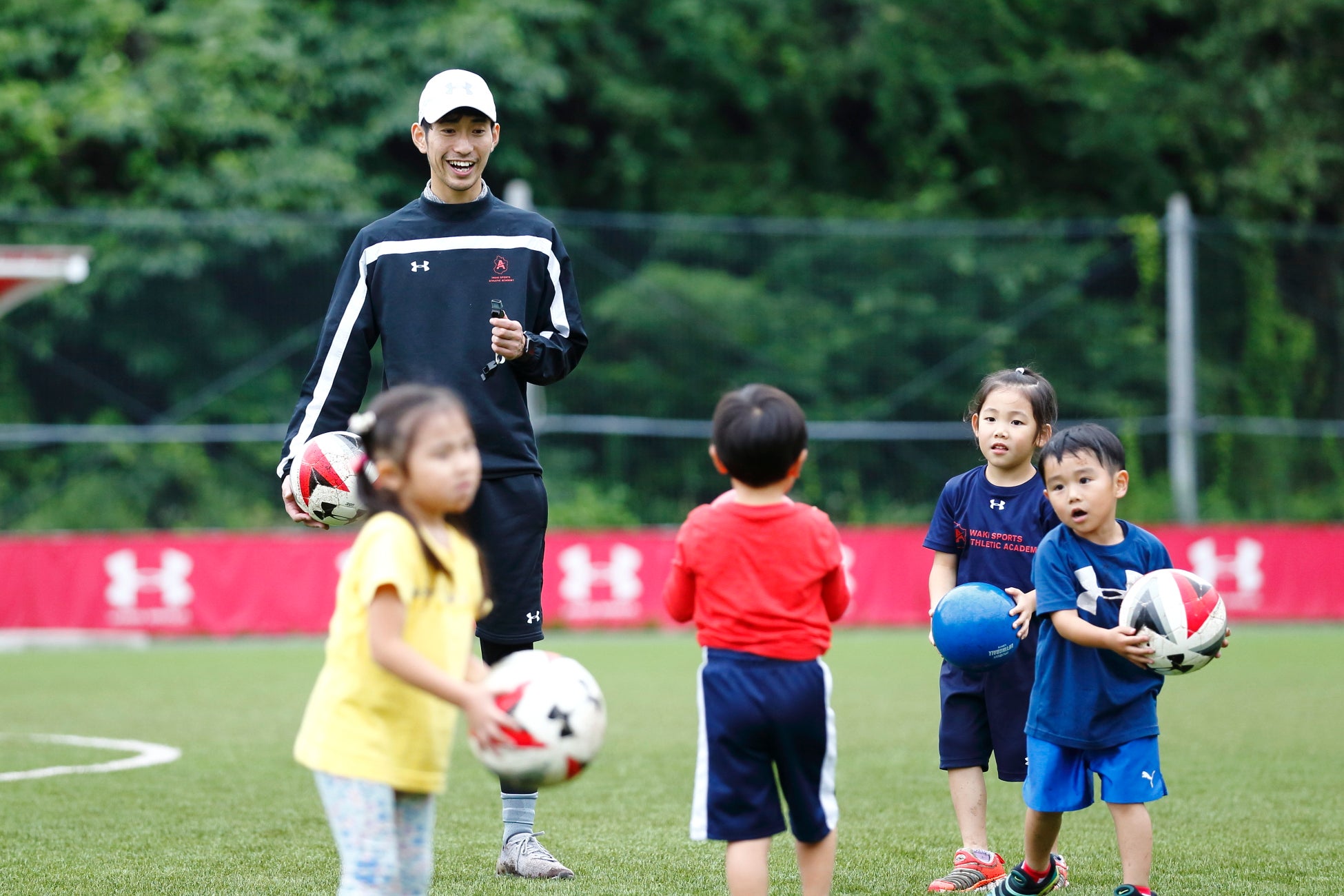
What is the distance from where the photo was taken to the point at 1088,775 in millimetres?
4906

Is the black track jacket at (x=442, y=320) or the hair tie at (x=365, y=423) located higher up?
the black track jacket at (x=442, y=320)

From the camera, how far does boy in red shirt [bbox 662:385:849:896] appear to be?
13.6 ft

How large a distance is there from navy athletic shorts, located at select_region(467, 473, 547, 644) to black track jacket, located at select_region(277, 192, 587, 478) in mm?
78

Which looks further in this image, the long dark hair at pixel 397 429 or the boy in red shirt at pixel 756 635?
the boy in red shirt at pixel 756 635

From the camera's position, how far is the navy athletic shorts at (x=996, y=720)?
5566mm

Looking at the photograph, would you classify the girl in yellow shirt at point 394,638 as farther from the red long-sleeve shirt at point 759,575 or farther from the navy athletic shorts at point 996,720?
the navy athletic shorts at point 996,720

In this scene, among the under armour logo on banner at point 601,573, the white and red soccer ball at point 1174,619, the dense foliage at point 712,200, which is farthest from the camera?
the dense foliage at point 712,200

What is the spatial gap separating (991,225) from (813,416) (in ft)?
11.8

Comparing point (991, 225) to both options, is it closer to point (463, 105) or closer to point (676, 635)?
point (676, 635)

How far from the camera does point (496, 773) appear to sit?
379 cm

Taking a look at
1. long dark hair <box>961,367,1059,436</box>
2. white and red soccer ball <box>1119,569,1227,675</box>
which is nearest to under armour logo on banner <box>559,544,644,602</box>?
long dark hair <box>961,367,1059,436</box>

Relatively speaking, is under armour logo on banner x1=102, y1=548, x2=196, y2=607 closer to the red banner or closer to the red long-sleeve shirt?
the red banner

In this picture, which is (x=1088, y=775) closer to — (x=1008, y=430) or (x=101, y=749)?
(x=1008, y=430)

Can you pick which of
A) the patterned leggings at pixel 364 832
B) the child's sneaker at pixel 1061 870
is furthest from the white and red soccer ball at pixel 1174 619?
the patterned leggings at pixel 364 832
